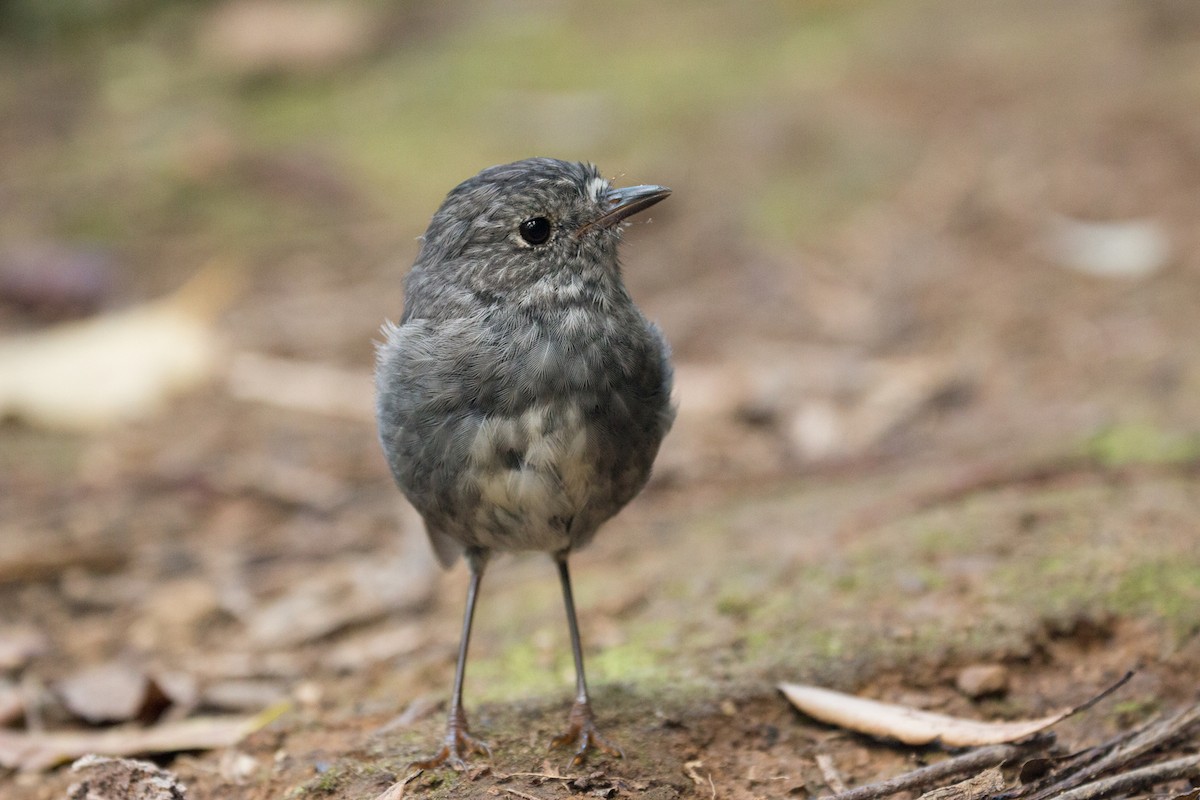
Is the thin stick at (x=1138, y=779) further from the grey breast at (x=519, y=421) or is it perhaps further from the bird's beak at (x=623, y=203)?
the bird's beak at (x=623, y=203)

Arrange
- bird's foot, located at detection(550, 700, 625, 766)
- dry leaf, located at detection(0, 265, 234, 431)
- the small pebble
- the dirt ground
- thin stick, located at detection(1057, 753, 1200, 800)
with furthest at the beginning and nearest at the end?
dry leaf, located at detection(0, 265, 234, 431) → the dirt ground → the small pebble → bird's foot, located at detection(550, 700, 625, 766) → thin stick, located at detection(1057, 753, 1200, 800)

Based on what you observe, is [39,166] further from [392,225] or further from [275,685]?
[275,685]

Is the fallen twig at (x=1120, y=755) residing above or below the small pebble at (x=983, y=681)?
below

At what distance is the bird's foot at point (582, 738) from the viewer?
10.3 feet

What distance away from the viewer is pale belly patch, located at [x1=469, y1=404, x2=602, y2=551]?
3168mm

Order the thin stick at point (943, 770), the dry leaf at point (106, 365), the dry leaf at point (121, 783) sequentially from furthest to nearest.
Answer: the dry leaf at point (106, 365) → the dry leaf at point (121, 783) → the thin stick at point (943, 770)

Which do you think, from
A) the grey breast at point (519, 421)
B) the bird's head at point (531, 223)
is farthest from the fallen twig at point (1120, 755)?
the bird's head at point (531, 223)

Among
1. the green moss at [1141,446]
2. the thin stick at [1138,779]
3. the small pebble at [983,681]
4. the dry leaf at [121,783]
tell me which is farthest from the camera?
the green moss at [1141,446]

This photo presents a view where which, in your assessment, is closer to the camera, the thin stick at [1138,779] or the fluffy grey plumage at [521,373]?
the thin stick at [1138,779]

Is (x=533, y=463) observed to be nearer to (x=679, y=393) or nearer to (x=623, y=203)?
(x=623, y=203)

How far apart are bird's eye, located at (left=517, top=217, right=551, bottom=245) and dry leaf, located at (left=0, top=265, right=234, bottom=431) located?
11.3 ft

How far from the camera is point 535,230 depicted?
344cm

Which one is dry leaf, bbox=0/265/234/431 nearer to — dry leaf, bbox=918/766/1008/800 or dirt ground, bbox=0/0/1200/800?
dirt ground, bbox=0/0/1200/800

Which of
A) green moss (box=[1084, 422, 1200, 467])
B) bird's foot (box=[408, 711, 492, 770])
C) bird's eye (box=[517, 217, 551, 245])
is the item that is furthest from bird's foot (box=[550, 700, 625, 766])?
green moss (box=[1084, 422, 1200, 467])
